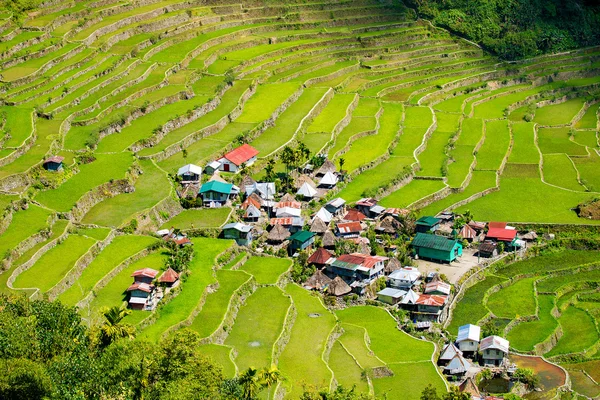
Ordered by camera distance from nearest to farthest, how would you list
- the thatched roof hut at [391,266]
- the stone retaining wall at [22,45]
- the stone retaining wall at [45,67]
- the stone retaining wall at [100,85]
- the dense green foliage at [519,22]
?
1. the thatched roof hut at [391,266]
2. the stone retaining wall at [100,85]
3. the stone retaining wall at [45,67]
4. the stone retaining wall at [22,45]
5. the dense green foliage at [519,22]

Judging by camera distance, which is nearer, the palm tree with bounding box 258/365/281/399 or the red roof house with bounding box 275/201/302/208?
the palm tree with bounding box 258/365/281/399

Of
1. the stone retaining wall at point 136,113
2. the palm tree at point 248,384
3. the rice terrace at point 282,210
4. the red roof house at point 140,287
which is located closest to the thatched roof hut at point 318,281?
the rice terrace at point 282,210

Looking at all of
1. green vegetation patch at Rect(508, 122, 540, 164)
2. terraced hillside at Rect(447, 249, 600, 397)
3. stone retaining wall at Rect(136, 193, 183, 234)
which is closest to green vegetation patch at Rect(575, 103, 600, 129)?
green vegetation patch at Rect(508, 122, 540, 164)

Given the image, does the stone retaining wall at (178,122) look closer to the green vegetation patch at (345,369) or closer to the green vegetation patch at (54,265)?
the green vegetation patch at (54,265)

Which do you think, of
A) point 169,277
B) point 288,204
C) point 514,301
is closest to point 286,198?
point 288,204

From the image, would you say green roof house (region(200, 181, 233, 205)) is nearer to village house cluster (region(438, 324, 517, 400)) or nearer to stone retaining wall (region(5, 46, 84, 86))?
stone retaining wall (region(5, 46, 84, 86))

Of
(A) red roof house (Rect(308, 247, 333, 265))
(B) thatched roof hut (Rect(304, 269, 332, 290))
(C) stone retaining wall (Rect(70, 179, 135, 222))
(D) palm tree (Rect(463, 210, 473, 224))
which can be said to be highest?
(C) stone retaining wall (Rect(70, 179, 135, 222))
